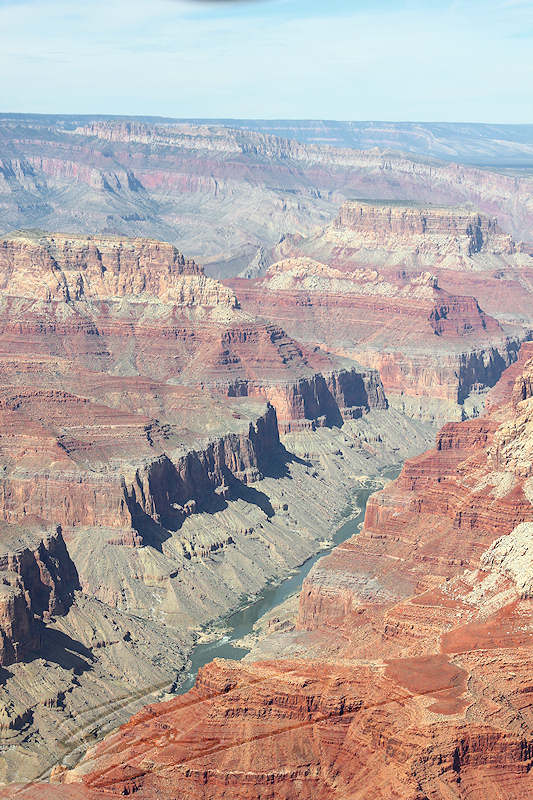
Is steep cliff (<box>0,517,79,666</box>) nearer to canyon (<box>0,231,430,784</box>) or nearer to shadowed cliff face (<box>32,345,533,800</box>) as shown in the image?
canyon (<box>0,231,430,784</box>)

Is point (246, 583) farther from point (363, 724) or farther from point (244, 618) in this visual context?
point (363, 724)

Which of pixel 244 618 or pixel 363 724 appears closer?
pixel 363 724

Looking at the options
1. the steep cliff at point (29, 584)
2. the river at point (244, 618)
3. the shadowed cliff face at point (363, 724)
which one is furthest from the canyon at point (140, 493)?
the shadowed cliff face at point (363, 724)

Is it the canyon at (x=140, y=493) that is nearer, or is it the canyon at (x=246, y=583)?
the canyon at (x=246, y=583)

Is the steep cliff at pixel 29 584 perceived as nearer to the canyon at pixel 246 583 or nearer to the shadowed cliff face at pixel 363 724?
the canyon at pixel 246 583

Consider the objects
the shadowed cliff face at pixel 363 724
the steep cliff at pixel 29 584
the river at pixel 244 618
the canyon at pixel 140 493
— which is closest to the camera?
the shadowed cliff face at pixel 363 724

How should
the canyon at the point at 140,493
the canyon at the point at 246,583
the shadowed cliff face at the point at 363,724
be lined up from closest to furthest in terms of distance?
the shadowed cliff face at the point at 363,724
the canyon at the point at 246,583
the canyon at the point at 140,493

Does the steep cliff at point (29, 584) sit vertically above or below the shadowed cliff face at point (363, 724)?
below

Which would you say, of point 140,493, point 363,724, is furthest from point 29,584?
point 363,724

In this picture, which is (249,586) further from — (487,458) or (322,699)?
(322,699)

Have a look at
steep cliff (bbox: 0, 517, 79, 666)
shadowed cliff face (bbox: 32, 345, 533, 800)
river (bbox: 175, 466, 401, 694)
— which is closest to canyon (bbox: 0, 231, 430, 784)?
steep cliff (bbox: 0, 517, 79, 666)
